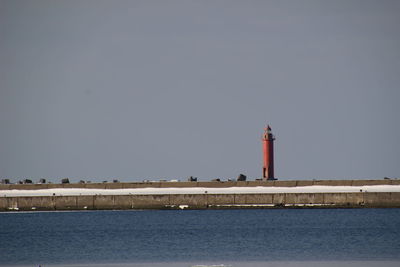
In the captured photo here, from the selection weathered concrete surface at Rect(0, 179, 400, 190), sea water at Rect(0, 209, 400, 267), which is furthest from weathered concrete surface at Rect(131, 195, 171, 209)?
weathered concrete surface at Rect(0, 179, 400, 190)

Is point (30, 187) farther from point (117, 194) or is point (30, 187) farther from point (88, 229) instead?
point (88, 229)

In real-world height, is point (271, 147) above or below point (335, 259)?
above

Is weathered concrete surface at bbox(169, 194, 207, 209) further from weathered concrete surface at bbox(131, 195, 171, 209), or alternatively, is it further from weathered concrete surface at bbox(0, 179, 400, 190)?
weathered concrete surface at bbox(0, 179, 400, 190)

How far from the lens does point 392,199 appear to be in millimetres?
77812

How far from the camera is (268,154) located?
288ft

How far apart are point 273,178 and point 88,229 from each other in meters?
21.1

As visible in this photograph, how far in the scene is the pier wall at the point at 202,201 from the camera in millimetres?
78125

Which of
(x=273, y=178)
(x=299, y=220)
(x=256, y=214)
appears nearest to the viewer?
(x=299, y=220)

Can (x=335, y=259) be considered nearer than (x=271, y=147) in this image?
Yes

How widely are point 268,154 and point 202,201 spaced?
356 inches

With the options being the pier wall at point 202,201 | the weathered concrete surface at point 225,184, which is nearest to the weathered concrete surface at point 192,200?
the pier wall at point 202,201

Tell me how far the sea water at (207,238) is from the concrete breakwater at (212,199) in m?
0.86

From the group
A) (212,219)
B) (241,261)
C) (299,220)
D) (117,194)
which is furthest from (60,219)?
(241,261)

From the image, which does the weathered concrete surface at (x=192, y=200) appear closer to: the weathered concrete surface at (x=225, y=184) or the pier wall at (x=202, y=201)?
the pier wall at (x=202, y=201)
